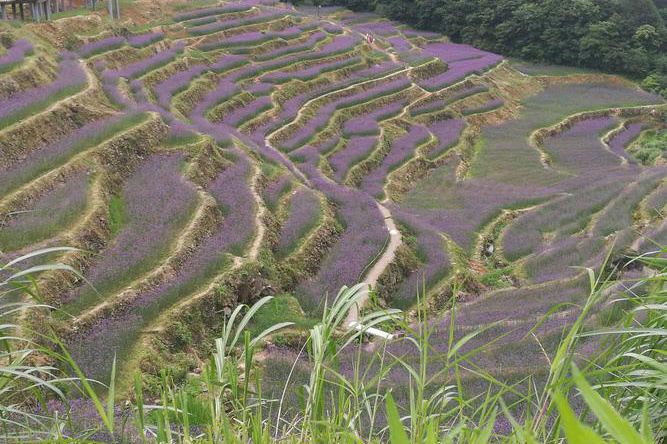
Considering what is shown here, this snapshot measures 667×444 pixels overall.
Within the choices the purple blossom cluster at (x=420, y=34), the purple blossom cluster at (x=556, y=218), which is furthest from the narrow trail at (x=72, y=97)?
the purple blossom cluster at (x=420, y=34)

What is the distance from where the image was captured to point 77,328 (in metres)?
11.2

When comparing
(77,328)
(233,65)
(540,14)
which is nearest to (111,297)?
(77,328)

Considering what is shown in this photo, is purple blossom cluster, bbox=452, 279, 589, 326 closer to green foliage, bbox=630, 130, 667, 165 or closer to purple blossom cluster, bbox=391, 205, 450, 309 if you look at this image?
purple blossom cluster, bbox=391, 205, 450, 309

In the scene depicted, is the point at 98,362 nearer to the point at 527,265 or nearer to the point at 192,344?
the point at 192,344

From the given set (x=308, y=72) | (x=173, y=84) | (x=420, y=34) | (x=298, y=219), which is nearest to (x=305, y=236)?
(x=298, y=219)

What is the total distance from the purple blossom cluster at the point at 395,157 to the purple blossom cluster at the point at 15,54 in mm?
13609

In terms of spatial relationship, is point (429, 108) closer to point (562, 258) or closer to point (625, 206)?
point (625, 206)

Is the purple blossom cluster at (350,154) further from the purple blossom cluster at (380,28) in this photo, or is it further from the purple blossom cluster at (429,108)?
the purple blossom cluster at (380,28)

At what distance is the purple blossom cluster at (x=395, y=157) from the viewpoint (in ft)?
87.7

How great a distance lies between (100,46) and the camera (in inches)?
1088

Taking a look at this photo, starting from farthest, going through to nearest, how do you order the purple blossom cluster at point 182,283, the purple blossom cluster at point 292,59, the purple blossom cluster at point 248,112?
the purple blossom cluster at point 292,59 < the purple blossom cluster at point 248,112 < the purple blossom cluster at point 182,283

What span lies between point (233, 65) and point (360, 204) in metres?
15.5

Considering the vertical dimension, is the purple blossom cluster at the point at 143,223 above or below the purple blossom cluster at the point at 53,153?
below

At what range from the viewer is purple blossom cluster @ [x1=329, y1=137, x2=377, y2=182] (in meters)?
27.0
